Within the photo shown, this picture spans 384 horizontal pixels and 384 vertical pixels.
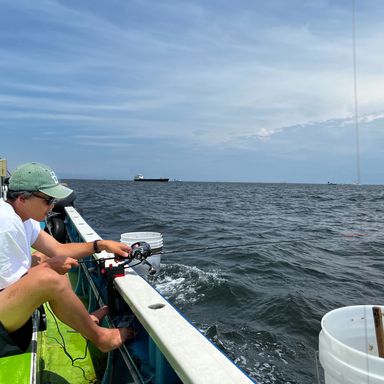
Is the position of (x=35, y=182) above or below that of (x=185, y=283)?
above

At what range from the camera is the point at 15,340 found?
6.44 feet

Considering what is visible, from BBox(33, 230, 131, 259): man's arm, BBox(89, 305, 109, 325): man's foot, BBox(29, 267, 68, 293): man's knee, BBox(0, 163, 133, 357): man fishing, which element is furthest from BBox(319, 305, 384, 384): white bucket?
BBox(33, 230, 131, 259): man's arm

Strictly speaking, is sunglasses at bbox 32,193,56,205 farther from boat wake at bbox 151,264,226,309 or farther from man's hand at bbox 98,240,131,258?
boat wake at bbox 151,264,226,309

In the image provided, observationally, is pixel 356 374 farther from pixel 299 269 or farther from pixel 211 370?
pixel 299 269

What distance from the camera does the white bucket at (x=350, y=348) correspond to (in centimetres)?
126

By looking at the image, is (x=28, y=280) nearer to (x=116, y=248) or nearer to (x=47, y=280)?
(x=47, y=280)

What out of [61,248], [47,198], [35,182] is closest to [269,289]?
[61,248]

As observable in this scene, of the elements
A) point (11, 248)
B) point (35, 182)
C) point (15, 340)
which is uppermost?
point (35, 182)

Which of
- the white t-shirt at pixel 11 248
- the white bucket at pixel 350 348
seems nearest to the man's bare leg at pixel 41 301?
the white t-shirt at pixel 11 248

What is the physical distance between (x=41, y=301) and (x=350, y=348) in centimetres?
155

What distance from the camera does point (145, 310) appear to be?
6.27ft

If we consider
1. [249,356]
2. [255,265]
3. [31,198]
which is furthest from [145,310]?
[255,265]

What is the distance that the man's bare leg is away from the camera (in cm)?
186

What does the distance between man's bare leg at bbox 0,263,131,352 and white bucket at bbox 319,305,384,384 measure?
4.21 ft
